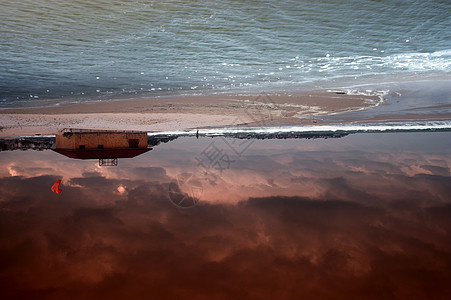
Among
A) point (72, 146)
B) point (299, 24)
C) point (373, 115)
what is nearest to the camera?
point (299, 24)

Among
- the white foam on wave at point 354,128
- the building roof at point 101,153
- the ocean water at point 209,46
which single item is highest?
the ocean water at point 209,46

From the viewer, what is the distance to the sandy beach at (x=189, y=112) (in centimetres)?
1316

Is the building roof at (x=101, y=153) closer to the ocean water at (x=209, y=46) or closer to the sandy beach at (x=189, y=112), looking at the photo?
the sandy beach at (x=189, y=112)

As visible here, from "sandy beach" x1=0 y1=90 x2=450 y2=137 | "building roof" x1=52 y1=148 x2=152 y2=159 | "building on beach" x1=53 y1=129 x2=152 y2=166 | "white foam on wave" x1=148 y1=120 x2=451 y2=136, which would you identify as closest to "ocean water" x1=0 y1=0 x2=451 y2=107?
"sandy beach" x1=0 y1=90 x2=450 y2=137

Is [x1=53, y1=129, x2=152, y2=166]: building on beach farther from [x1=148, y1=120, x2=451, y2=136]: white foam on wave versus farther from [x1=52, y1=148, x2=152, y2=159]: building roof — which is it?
[x1=148, y1=120, x2=451, y2=136]: white foam on wave

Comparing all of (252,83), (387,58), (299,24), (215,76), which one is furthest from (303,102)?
(299,24)

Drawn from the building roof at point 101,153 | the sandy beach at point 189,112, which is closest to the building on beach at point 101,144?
the building roof at point 101,153

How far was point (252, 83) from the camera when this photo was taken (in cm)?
1293

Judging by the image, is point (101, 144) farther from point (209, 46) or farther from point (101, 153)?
point (209, 46)

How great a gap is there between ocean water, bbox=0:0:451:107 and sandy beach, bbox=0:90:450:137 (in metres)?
0.66

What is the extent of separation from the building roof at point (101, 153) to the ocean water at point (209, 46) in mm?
3092

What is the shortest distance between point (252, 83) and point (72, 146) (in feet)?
32.0

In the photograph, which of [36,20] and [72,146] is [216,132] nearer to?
[72,146]

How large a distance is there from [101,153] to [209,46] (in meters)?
7.79
